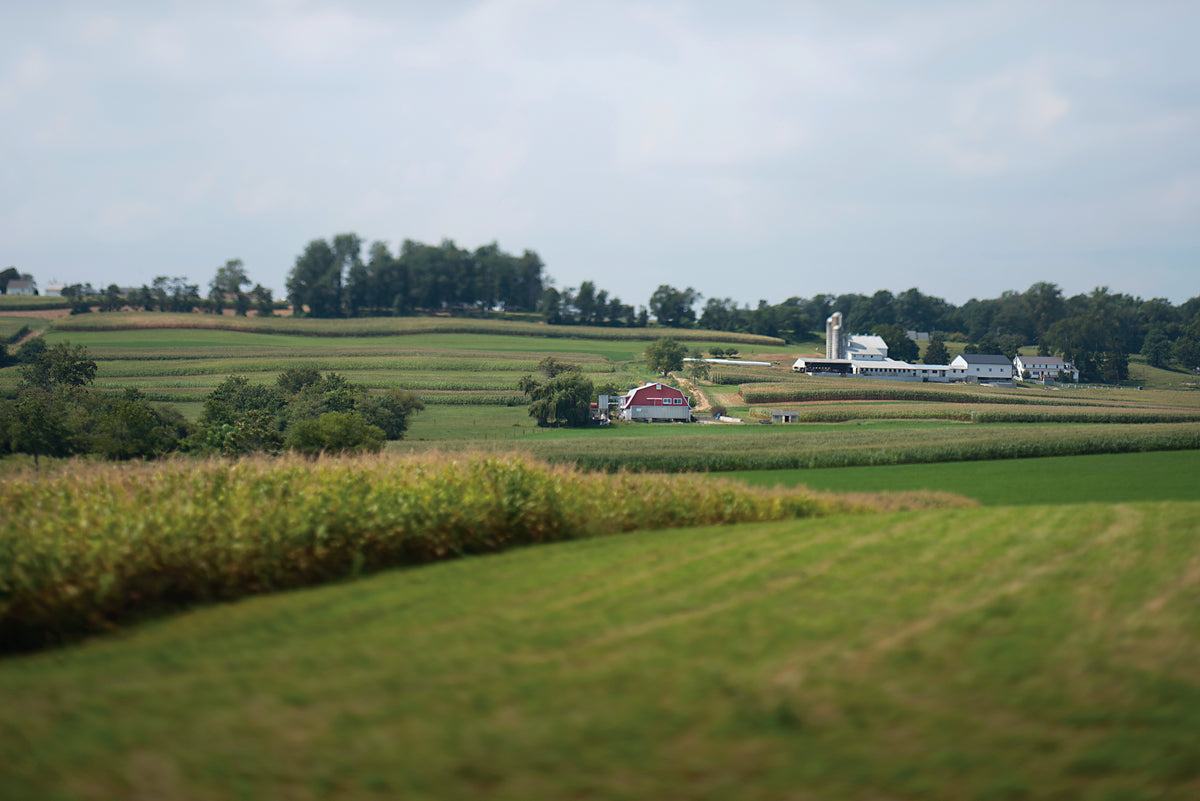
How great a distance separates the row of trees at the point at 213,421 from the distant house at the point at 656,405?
16.3 m

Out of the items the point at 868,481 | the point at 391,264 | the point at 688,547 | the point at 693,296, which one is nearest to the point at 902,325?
the point at 693,296

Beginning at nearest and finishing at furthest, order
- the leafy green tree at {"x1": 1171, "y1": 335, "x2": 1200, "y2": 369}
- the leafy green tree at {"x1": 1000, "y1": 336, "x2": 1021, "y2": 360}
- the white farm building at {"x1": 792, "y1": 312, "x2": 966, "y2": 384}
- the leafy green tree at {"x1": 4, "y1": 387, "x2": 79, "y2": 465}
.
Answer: the leafy green tree at {"x1": 4, "y1": 387, "x2": 79, "y2": 465}
the white farm building at {"x1": 792, "y1": 312, "x2": 966, "y2": 384}
the leafy green tree at {"x1": 1171, "y1": 335, "x2": 1200, "y2": 369}
the leafy green tree at {"x1": 1000, "y1": 336, "x2": 1021, "y2": 360}

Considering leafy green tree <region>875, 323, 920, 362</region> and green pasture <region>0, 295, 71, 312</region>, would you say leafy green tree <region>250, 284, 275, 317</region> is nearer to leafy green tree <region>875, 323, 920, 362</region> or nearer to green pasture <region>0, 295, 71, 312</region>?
green pasture <region>0, 295, 71, 312</region>

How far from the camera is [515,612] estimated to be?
9.02 meters

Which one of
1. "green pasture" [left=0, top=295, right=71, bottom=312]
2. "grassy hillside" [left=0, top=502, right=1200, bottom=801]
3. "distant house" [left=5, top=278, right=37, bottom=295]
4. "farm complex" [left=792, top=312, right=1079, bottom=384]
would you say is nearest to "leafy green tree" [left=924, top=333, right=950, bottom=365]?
"farm complex" [left=792, top=312, right=1079, bottom=384]

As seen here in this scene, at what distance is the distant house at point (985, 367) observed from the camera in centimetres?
9506

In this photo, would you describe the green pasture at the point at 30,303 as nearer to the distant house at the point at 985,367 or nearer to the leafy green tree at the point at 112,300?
the leafy green tree at the point at 112,300

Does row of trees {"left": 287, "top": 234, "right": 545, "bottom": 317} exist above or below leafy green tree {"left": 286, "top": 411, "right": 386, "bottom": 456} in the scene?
above

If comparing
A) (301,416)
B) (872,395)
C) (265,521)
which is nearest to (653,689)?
(265,521)

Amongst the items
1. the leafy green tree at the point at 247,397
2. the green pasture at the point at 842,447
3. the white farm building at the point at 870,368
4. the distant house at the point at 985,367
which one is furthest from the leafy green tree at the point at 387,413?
the distant house at the point at 985,367

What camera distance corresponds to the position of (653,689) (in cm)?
697

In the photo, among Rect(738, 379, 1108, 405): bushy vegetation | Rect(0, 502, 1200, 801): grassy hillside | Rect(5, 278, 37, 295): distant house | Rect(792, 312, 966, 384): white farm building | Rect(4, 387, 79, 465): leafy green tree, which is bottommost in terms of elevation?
Rect(4, 387, 79, 465): leafy green tree

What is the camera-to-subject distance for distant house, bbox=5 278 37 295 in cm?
14175

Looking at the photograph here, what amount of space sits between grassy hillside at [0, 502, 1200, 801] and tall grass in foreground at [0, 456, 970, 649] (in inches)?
27.6
